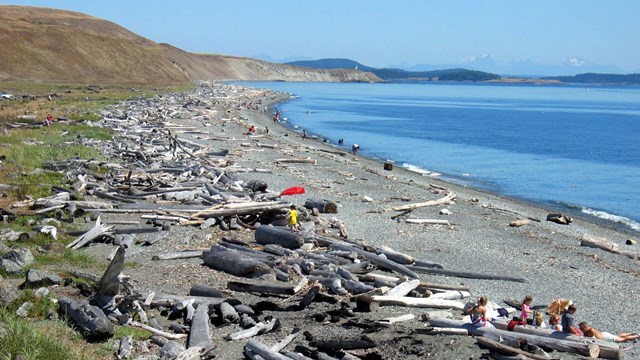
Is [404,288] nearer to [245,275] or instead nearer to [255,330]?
[245,275]

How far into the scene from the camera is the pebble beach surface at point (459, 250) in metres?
12.3

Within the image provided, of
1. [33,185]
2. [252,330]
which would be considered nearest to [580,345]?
[252,330]

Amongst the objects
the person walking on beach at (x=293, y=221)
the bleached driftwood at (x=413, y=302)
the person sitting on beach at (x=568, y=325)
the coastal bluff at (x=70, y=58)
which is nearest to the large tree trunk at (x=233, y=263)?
the person walking on beach at (x=293, y=221)

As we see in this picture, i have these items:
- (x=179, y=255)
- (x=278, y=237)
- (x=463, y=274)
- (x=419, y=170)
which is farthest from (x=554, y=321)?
(x=419, y=170)

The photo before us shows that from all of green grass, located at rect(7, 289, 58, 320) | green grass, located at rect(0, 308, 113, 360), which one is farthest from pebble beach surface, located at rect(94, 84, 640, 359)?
green grass, located at rect(7, 289, 58, 320)

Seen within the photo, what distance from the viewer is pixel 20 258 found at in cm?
1256

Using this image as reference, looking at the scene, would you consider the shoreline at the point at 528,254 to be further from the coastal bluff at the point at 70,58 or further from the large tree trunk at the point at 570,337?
the coastal bluff at the point at 70,58

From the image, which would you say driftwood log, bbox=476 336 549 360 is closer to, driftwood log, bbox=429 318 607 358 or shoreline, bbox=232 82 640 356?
driftwood log, bbox=429 318 607 358

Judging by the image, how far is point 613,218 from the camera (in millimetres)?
29578

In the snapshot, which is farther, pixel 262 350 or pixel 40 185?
pixel 40 185

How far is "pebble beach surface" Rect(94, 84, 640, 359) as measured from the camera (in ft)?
40.3

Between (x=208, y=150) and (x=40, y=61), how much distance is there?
7535 cm

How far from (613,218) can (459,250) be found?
48.3 ft

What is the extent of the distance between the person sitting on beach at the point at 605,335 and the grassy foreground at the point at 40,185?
6.84 metres
